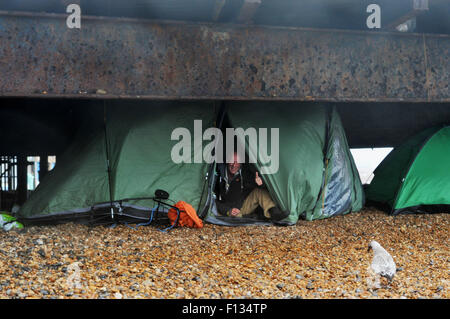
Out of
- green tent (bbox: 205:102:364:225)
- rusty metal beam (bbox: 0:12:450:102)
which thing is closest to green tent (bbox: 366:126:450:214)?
green tent (bbox: 205:102:364:225)

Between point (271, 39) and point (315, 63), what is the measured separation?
0.42 m

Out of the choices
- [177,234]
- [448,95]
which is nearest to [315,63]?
[448,95]

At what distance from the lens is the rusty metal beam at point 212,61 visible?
3383mm

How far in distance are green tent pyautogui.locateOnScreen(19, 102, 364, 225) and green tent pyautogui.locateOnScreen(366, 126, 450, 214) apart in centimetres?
128

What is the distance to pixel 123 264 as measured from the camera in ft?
11.5

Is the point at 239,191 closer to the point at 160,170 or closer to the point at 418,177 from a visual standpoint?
the point at 160,170

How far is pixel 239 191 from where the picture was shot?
19.7 ft

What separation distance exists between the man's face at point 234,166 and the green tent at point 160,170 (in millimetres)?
252

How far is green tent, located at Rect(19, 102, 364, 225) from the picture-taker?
5.61 metres

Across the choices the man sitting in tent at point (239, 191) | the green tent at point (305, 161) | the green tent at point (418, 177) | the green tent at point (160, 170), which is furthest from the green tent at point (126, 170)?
the green tent at point (418, 177)

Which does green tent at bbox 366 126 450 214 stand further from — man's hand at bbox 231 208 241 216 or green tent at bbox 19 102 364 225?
man's hand at bbox 231 208 241 216

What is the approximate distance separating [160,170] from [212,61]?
95.6 inches
